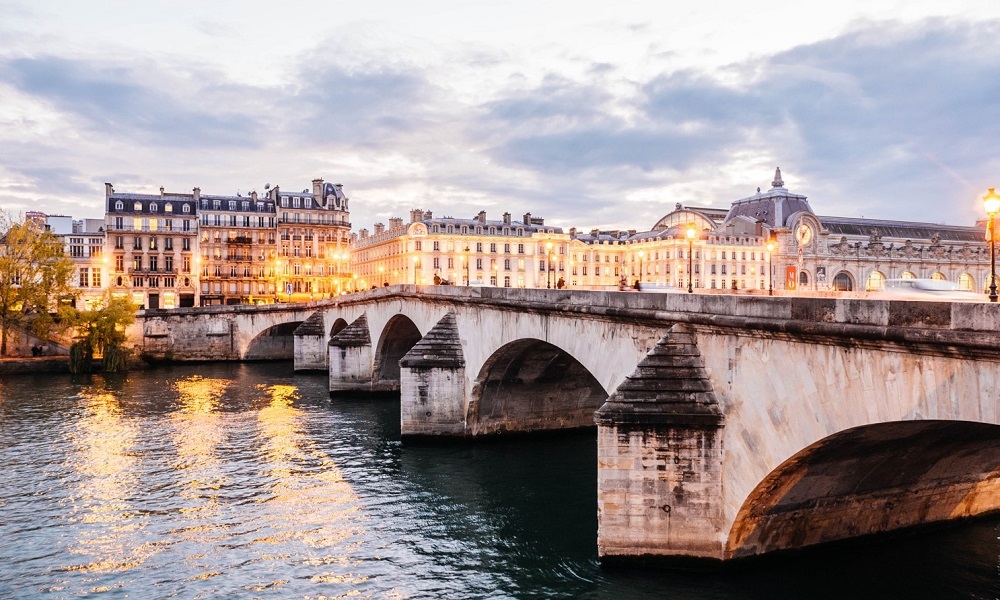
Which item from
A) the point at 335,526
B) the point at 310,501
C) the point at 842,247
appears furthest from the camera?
the point at 842,247

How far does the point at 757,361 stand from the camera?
1391 centimetres

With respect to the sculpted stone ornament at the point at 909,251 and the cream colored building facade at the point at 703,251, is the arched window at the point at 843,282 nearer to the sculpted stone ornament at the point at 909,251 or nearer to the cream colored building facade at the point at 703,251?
the cream colored building facade at the point at 703,251

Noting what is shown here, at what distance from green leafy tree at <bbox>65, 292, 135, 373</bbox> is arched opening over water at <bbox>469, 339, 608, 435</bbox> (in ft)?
116

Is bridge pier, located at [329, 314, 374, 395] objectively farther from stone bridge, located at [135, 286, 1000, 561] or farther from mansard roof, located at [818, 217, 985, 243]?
mansard roof, located at [818, 217, 985, 243]

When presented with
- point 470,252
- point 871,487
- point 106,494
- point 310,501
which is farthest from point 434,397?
point 470,252

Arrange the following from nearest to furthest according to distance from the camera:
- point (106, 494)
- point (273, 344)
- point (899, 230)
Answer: point (106, 494) < point (273, 344) < point (899, 230)

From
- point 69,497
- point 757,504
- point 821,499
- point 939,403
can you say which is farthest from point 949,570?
point 69,497

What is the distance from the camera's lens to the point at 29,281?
5616cm

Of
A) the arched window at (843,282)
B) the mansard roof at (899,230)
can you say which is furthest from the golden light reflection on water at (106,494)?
the mansard roof at (899,230)

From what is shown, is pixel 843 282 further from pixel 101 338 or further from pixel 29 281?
pixel 29 281

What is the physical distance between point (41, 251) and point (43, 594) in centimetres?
4836

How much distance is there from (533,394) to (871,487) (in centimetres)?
1551

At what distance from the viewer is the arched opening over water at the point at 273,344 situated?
63.9 meters

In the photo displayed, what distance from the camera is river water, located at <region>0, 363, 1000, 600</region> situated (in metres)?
15.5
